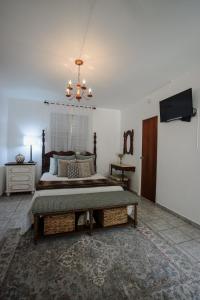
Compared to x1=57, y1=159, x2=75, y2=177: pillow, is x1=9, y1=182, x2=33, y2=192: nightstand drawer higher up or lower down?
lower down

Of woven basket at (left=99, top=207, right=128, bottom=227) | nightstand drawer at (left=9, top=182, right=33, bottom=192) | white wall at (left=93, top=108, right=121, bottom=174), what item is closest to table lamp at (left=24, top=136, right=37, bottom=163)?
nightstand drawer at (left=9, top=182, right=33, bottom=192)

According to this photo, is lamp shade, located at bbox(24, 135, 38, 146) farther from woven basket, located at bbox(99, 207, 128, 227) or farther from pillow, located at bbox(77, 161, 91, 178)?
woven basket, located at bbox(99, 207, 128, 227)

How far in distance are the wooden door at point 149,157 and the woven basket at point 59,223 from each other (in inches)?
84.4

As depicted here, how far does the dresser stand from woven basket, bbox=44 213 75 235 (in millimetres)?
2243

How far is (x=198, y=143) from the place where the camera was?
8.01ft

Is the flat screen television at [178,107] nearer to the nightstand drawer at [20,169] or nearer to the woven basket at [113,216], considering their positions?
the woven basket at [113,216]

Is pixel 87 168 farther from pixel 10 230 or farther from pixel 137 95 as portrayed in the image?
pixel 137 95

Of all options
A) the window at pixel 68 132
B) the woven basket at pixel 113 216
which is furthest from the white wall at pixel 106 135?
the woven basket at pixel 113 216

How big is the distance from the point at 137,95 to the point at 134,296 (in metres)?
3.69

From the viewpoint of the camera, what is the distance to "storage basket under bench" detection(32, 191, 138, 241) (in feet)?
6.35

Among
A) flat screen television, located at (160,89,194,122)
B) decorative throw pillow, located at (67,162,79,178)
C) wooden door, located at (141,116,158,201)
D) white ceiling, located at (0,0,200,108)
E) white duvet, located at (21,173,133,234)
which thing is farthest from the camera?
wooden door, located at (141,116,158,201)

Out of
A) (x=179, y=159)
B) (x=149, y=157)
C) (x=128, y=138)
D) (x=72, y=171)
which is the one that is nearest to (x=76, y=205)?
(x=72, y=171)

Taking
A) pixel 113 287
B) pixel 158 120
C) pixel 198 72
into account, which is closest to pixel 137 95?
pixel 158 120

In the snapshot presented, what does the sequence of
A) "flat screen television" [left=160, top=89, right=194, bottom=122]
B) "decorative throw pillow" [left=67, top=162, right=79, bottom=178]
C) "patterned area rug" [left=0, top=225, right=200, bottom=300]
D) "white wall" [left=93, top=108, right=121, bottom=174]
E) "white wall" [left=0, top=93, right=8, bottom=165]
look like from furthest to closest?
1. "white wall" [left=93, top=108, right=121, bottom=174]
2. "white wall" [left=0, top=93, right=8, bottom=165]
3. "decorative throw pillow" [left=67, top=162, right=79, bottom=178]
4. "flat screen television" [left=160, top=89, right=194, bottom=122]
5. "patterned area rug" [left=0, top=225, right=200, bottom=300]
